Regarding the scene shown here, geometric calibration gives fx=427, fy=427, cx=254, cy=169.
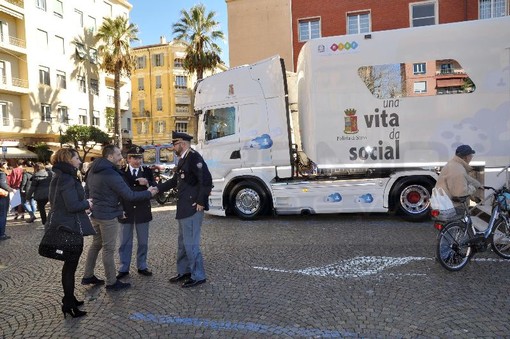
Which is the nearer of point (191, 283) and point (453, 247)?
point (191, 283)

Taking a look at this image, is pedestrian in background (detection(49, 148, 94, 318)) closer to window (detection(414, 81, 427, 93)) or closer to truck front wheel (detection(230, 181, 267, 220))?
truck front wheel (detection(230, 181, 267, 220))

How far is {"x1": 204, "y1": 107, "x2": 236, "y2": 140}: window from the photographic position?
970 cm

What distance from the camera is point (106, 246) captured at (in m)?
5.01

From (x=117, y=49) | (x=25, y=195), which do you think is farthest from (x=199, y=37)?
(x=25, y=195)

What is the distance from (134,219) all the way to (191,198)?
3.30 feet

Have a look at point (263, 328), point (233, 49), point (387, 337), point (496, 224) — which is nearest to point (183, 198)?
point (263, 328)

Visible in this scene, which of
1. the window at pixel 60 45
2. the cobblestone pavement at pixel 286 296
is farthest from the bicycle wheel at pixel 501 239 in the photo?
the window at pixel 60 45

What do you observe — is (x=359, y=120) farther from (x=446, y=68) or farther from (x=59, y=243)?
(x=59, y=243)

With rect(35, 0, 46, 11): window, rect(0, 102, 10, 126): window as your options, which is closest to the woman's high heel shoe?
rect(0, 102, 10, 126): window

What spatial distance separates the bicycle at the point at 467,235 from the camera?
212 inches

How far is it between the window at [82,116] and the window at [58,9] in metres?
8.51

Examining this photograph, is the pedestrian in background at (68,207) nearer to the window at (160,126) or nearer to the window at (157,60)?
the window at (160,126)

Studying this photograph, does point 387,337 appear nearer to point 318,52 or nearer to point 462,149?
point 462,149

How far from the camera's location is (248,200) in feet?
32.2
